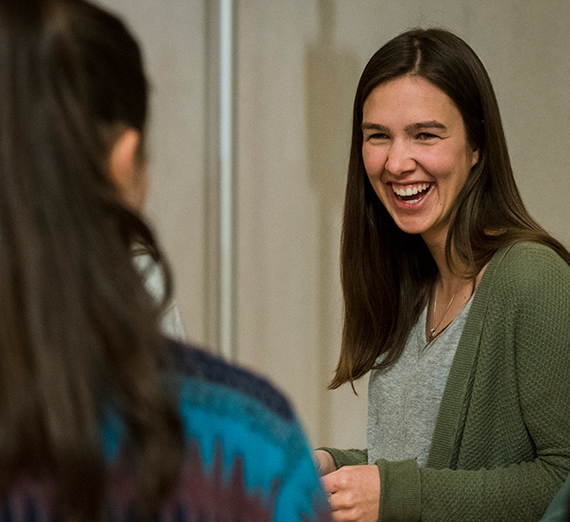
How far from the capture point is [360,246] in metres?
1.59

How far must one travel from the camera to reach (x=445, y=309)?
1.46 m

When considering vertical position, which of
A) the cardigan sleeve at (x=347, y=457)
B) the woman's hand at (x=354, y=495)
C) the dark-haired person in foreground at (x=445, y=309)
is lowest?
the cardigan sleeve at (x=347, y=457)

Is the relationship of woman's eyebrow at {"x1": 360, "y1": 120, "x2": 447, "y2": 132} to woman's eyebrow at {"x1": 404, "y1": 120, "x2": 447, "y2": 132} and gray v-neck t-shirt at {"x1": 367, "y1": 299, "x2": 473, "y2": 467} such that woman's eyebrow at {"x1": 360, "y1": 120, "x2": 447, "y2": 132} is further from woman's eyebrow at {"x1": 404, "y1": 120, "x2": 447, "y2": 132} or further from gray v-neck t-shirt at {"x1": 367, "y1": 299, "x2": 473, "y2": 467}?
gray v-neck t-shirt at {"x1": 367, "y1": 299, "x2": 473, "y2": 467}

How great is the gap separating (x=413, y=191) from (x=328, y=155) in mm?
1548

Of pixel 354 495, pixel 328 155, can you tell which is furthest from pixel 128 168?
pixel 328 155

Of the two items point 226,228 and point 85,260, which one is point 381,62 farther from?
point 226,228

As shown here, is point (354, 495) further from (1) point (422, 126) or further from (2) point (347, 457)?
(1) point (422, 126)

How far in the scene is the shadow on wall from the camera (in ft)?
9.50

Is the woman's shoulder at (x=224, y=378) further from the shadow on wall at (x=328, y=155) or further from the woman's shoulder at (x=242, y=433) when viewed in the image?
the shadow on wall at (x=328, y=155)

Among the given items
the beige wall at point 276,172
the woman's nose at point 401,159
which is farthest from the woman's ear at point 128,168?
the beige wall at point 276,172

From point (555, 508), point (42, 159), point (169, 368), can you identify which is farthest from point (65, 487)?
point (555, 508)

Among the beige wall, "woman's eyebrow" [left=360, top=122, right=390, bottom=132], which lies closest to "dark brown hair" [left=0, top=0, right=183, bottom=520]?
"woman's eyebrow" [left=360, top=122, right=390, bottom=132]

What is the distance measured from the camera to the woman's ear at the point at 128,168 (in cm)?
56

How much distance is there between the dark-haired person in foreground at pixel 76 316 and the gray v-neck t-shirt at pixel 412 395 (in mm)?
873
